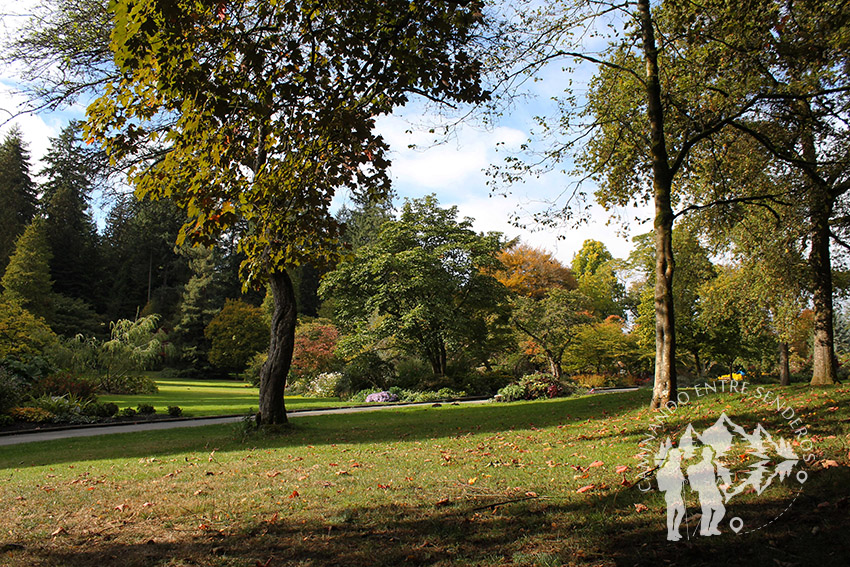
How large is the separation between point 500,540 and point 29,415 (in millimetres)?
13896

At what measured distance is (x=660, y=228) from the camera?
8.88 meters

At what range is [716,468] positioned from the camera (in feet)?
13.3

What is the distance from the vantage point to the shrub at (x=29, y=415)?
12219 millimetres

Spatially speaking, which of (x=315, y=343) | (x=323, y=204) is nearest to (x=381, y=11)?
(x=323, y=204)

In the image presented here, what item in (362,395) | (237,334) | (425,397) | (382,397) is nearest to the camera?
(425,397)

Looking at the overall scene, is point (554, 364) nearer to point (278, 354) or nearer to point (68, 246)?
point (278, 354)

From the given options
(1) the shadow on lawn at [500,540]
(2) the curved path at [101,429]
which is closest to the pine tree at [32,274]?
(2) the curved path at [101,429]

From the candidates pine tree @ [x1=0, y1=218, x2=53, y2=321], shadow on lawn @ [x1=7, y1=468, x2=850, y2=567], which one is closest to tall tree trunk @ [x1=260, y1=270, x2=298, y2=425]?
shadow on lawn @ [x1=7, y1=468, x2=850, y2=567]

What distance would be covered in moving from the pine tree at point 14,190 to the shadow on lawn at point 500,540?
4727 cm

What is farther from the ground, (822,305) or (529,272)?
(529,272)

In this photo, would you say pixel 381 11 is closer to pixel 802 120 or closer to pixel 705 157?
pixel 802 120

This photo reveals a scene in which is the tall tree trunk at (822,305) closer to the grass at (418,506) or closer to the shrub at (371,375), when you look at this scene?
the grass at (418,506)

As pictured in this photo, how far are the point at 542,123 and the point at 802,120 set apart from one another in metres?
4.94

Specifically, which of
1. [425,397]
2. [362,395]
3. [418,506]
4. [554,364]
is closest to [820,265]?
[418,506]
